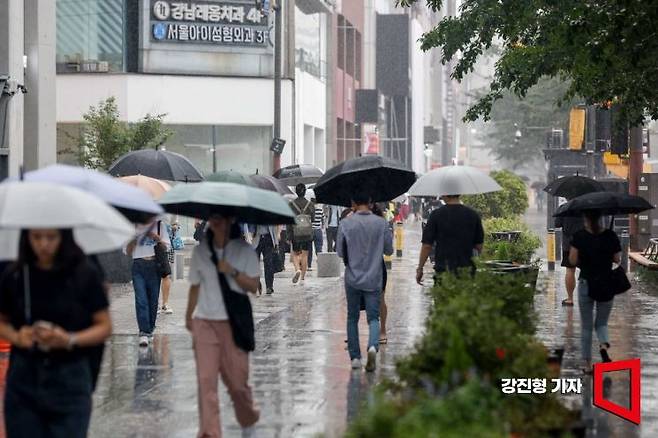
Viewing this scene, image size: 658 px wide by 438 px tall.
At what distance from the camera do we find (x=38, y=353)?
7055 mm

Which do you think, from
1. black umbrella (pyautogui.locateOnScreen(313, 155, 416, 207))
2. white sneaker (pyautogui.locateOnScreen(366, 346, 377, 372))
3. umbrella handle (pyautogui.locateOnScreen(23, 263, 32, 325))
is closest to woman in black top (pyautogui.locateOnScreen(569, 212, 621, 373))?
white sneaker (pyautogui.locateOnScreen(366, 346, 377, 372))

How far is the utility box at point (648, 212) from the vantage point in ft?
104

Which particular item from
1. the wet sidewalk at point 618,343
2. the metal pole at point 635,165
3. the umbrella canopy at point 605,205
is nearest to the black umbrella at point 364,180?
the umbrella canopy at point 605,205

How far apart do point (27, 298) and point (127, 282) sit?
19439mm

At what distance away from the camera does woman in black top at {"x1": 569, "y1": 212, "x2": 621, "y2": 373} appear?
14.1 m

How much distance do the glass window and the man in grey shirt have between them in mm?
30084

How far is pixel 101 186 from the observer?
29.6 feet

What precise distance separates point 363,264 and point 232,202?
443 cm

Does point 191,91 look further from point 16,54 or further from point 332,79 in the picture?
point 16,54

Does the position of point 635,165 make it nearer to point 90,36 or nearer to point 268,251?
point 268,251

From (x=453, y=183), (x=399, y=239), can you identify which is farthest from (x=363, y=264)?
(x=399, y=239)

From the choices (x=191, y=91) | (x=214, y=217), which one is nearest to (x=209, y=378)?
(x=214, y=217)

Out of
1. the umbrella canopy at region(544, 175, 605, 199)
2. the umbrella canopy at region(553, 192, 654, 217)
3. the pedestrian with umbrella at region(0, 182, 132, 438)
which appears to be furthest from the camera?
the umbrella canopy at region(544, 175, 605, 199)

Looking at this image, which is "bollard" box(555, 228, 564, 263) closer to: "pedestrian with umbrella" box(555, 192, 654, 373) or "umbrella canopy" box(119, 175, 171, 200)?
"umbrella canopy" box(119, 175, 171, 200)
